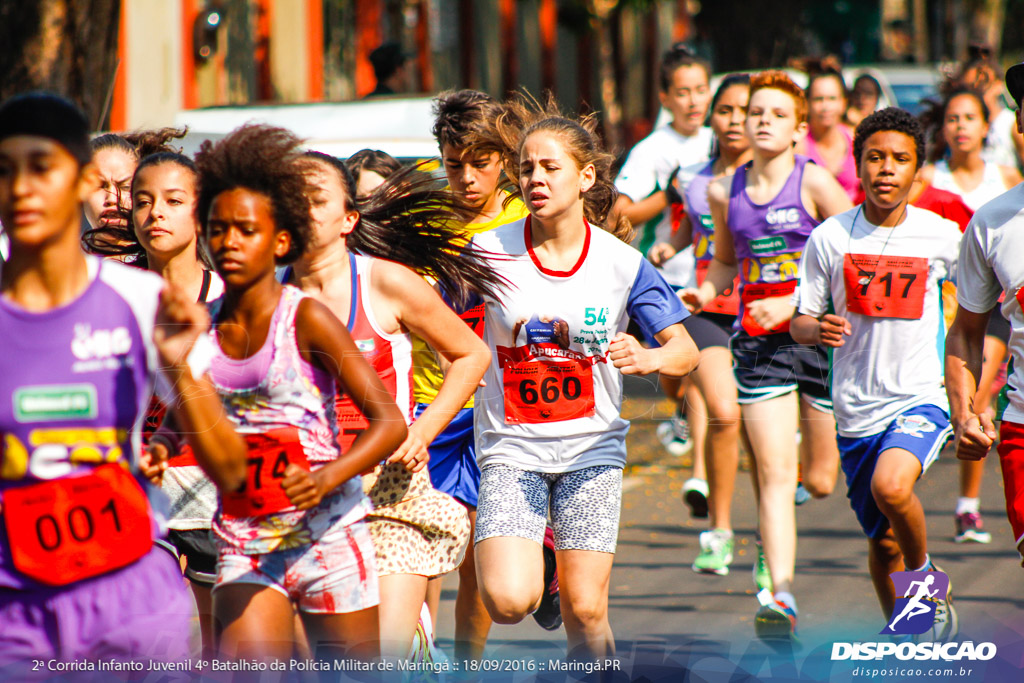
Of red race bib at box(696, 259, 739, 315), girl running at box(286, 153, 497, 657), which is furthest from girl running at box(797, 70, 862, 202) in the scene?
girl running at box(286, 153, 497, 657)

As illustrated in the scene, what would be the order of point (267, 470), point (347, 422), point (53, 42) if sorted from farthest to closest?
point (53, 42) → point (347, 422) → point (267, 470)

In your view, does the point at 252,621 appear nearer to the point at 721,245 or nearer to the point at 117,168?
the point at 117,168

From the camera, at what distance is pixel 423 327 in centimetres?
386

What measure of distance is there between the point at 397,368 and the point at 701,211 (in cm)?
333

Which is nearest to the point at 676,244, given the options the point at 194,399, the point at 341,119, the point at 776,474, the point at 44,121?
the point at 776,474

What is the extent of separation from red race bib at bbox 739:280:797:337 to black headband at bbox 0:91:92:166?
3.84 m

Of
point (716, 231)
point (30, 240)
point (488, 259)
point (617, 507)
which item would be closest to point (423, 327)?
point (488, 259)

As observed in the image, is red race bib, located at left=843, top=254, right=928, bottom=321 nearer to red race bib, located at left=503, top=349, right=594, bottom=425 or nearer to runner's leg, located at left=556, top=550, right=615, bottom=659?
red race bib, located at left=503, top=349, right=594, bottom=425

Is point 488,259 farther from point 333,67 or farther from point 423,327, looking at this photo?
point 333,67

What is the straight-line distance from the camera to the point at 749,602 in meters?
6.12

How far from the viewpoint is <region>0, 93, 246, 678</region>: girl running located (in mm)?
2742

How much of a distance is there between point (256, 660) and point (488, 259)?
167 centimetres

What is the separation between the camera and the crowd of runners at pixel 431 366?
111 inches

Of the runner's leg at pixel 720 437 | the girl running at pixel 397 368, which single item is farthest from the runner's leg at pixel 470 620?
the runner's leg at pixel 720 437
